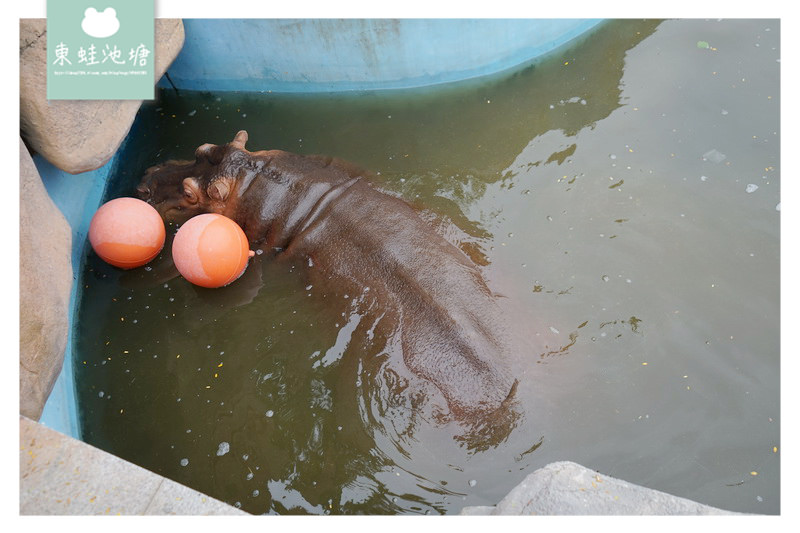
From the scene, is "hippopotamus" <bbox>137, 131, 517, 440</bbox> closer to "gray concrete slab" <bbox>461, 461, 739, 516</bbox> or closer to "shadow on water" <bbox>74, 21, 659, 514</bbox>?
"shadow on water" <bbox>74, 21, 659, 514</bbox>

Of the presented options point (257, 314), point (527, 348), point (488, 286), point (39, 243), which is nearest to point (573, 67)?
point (488, 286)

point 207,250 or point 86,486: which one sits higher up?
point 86,486

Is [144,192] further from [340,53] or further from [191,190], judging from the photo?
[340,53]

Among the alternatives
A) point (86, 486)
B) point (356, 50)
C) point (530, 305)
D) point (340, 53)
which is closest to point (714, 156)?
point (530, 305)

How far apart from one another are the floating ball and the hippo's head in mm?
765

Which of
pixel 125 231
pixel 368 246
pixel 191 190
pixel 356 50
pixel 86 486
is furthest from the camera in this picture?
pixel 356 50

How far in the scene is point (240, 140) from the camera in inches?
283

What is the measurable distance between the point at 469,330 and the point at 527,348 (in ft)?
1.69

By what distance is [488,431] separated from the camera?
16.3 feet

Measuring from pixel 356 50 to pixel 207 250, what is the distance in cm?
310

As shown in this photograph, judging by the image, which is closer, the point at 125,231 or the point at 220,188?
the point at 125,231

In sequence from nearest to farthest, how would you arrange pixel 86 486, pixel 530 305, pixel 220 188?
pixel 86 486 < pixel 530 305 < pixel 220 188

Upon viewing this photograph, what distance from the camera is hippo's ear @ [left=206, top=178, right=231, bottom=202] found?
6.92 m

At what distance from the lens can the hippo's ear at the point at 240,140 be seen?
711 centimetres
